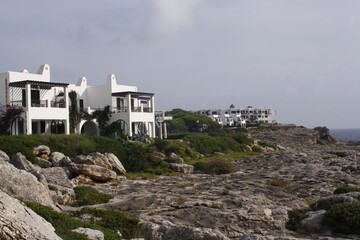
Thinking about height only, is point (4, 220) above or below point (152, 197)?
above

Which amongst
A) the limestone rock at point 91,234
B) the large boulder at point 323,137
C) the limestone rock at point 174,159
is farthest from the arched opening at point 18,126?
the large boulder at point 323,137

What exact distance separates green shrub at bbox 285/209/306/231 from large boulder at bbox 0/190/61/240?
11.8 m

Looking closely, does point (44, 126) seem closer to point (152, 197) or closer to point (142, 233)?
point (152, 197)

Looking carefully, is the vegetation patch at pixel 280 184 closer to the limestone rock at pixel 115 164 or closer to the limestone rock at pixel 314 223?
the limestone rock at pixel 115 164

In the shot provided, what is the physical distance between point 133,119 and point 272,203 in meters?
37.6

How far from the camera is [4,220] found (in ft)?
31.7

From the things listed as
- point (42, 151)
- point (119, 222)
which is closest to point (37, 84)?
point (42, 151)

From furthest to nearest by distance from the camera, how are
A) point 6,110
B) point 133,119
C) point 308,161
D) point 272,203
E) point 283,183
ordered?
point 133,119, point 308,161, point 6,110, point 283,183, point 272,203

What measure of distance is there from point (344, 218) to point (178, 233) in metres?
7.13

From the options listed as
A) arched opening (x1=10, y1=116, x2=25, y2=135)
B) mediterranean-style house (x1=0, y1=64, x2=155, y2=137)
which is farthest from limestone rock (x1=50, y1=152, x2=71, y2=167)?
arched opening (x1=10, y1=116, x2=25, y2=135)

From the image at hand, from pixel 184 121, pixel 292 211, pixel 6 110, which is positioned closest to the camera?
pixel 292 211

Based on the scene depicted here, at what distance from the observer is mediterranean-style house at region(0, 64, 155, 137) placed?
159 feet

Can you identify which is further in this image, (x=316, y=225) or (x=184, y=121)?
(x=184, y=121)

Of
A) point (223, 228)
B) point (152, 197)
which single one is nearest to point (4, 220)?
point (223, 228)
